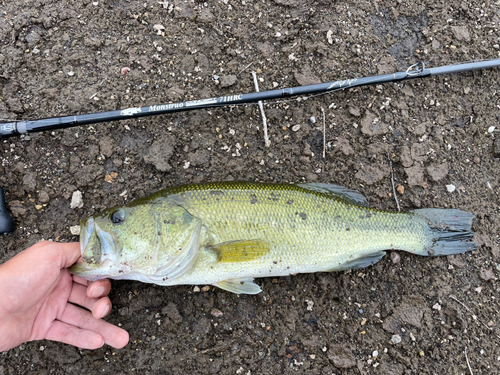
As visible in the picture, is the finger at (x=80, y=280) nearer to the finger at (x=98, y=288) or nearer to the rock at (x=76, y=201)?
the finger at (x=98, y=288)

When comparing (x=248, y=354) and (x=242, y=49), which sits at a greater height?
(x=242, y=49)

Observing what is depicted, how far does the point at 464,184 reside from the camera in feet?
11.5

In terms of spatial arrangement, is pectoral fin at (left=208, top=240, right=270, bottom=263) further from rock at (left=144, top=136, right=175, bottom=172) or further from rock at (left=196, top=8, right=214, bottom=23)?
rock at (left=196, top=8, right=214, bottom=23)

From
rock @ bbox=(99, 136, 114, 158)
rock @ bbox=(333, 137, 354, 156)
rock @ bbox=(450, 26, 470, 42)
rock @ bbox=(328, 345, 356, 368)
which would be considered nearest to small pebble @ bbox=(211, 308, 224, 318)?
rock @ bbox=(328, 345, 356, 368)

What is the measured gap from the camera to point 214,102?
3035 millimetres

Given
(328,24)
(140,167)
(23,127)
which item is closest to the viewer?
(23,127)

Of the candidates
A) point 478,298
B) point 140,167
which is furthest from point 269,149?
point 478,298

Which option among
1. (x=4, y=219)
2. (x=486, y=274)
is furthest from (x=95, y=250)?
(x=486, y=274)

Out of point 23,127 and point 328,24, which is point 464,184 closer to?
point 328,24

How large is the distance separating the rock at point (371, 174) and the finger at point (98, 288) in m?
2.77

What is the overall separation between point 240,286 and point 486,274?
8.85 feet

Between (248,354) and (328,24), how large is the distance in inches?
146

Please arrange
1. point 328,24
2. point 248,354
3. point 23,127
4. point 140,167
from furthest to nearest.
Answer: point 328,24, point 140,167, point 248,354, point 23,127

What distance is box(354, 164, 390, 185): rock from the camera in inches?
134
